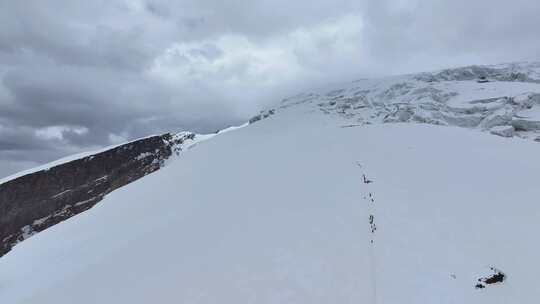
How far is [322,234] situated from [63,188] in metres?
62.0

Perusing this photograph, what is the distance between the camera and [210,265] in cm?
1010

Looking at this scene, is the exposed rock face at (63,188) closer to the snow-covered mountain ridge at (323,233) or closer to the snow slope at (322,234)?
the snow-covered mountain ridge at (323,233)

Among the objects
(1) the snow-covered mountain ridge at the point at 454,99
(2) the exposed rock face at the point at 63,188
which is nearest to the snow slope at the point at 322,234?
(1) the snow-covered mountain ridge at the point at 454,99

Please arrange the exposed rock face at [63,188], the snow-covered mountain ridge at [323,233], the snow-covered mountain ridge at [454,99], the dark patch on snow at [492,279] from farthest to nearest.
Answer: the exposed rock face at [63,188]
the snow-covered mountain ridge at [454,99]
the snow-covered mountain ridge at [323,233]
the dark patch on snow at [492,279]

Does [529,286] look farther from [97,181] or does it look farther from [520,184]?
[97,181]

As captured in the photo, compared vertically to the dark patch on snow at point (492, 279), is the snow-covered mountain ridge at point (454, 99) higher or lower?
higher

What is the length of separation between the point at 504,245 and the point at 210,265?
24.9ft

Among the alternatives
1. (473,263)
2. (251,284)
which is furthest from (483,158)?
(251,284)

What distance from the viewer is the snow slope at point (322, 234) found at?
28.4ft

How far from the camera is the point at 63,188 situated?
203 feet

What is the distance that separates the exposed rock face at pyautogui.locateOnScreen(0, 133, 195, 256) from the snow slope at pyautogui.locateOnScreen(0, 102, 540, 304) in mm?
36904

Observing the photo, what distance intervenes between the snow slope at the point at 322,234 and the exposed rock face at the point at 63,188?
3690cm

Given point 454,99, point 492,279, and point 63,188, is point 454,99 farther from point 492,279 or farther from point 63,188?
point 63,188

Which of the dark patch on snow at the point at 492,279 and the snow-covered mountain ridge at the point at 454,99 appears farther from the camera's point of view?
the snow-covered mountain ridge at the point at 454,99
